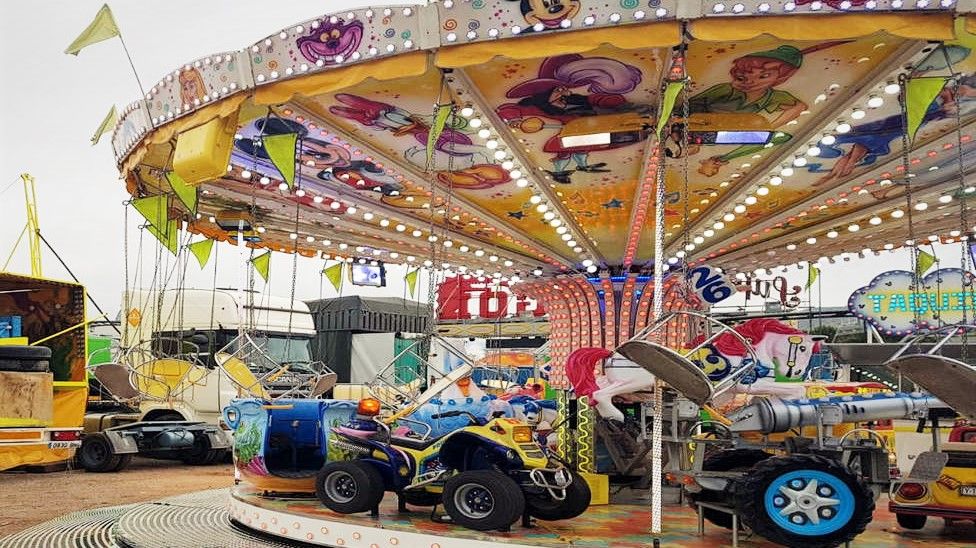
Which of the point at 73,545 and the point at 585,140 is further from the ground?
the point at 585,140

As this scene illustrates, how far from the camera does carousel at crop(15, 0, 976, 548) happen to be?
570 centimetres

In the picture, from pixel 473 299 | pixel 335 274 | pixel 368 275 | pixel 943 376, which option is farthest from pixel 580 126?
pixel 473 299

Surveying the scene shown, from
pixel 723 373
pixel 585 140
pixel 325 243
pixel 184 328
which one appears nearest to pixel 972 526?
pixel 723 373

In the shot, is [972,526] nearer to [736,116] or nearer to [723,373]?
[723,373]

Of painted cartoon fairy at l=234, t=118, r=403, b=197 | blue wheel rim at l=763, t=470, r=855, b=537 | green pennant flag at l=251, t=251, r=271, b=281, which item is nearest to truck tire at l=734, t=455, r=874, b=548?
blue wheel rim at l=763, t=470, r=855, b=537

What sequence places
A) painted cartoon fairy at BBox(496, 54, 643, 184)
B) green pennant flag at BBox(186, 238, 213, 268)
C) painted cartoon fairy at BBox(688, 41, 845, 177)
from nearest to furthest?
painted cartoon fairy at BBox(688, 41, 845, 177)
painted cartoon fairy at BBox(496, 54, 643, 184)
green pennant flag at BBox(186, 238, 213, 268)

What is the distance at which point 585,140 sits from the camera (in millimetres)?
8328

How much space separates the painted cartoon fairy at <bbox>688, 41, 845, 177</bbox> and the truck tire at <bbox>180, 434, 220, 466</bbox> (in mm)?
10156

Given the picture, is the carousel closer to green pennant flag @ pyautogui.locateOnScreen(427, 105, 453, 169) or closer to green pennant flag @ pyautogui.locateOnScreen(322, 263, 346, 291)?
green pennant flag @ pyautogui.locateOnScreen(427, 105, 453, 169)

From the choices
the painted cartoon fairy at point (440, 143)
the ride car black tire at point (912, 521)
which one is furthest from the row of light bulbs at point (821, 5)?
the ride car black tire at point (912, 521)

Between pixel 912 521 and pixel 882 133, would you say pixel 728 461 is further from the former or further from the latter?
pixel 882 133

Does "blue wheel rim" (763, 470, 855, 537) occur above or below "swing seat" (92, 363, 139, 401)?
below

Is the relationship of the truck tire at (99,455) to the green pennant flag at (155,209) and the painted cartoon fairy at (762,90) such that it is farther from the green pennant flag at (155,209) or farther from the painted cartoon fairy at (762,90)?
the painted cartoon fairy at (762,90)

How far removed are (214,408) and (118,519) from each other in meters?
7.66
